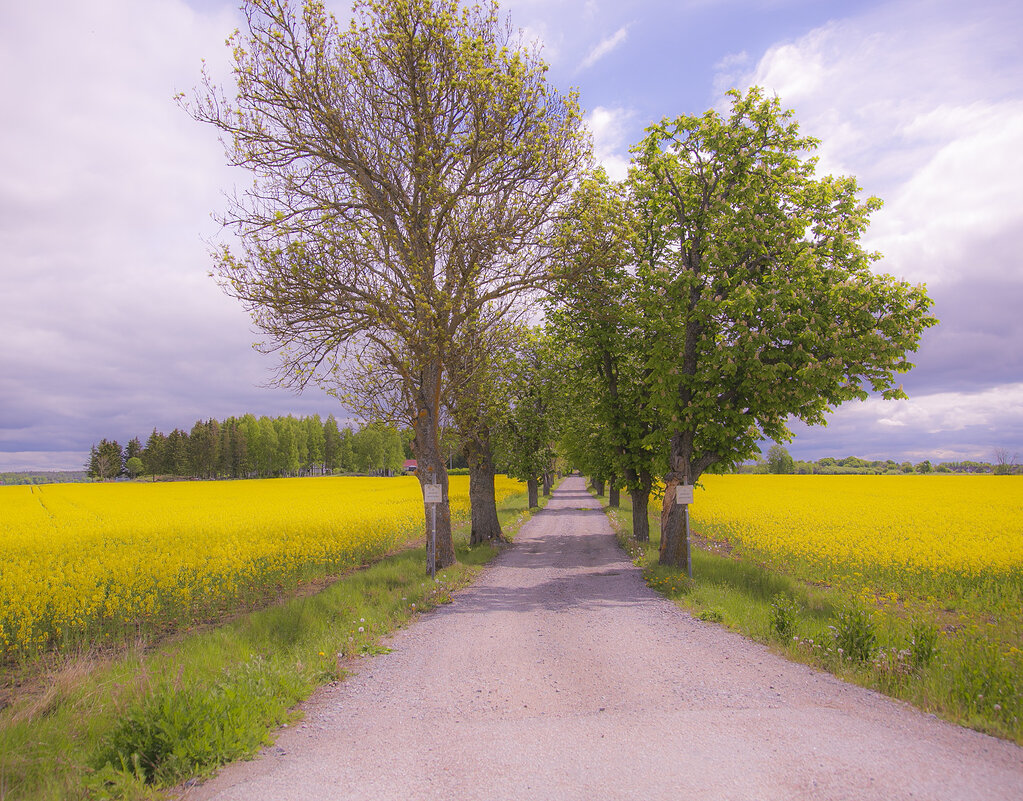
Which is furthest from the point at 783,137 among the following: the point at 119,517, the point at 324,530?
the point at 119,517

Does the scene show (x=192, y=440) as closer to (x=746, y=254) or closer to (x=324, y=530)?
(x=324, y=530)

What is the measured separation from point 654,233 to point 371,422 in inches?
419

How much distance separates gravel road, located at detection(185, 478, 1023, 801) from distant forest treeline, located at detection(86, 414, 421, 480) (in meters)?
80.8

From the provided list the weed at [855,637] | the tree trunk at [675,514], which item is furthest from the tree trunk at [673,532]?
the weed at [855,637]

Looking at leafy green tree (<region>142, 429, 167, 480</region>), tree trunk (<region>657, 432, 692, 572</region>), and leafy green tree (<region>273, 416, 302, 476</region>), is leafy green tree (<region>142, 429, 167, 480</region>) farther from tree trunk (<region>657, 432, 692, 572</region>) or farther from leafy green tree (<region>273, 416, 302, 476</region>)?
tree trunk (<region>657, 432, 692, 572</region>)

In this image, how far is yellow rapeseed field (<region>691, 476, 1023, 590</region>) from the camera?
46.6 feet

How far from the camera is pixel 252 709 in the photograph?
5402 mm

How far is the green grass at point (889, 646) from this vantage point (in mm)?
5656

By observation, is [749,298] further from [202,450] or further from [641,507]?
[202,450]

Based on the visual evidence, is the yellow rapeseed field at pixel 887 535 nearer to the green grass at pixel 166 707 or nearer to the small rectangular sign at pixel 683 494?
the small rectangular sign at pixel 683 494

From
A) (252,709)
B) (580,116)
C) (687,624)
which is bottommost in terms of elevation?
(687,624)

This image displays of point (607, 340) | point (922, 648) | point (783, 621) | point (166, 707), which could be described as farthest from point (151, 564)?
point (607, 340)

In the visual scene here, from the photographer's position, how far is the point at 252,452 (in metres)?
110

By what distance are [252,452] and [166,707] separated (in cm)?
11539
